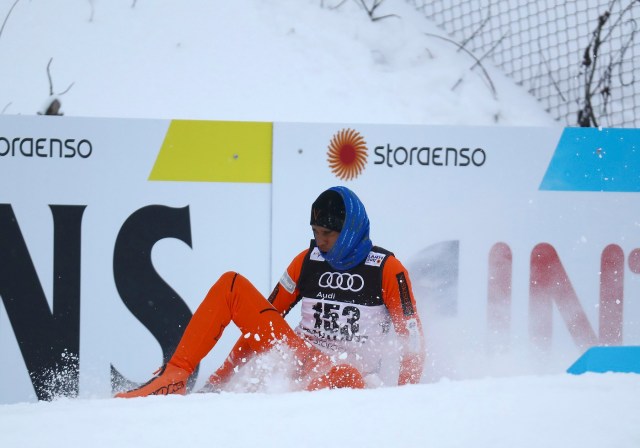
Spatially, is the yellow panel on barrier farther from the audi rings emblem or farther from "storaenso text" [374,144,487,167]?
the audi rings emblem

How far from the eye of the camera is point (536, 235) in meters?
3.95

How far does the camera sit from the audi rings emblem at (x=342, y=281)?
3.28 metres

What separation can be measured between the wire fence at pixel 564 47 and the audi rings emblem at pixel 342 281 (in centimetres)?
335

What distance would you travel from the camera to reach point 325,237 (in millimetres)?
3242

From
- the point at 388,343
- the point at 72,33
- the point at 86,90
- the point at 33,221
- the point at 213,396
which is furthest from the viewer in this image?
the point at 72,33

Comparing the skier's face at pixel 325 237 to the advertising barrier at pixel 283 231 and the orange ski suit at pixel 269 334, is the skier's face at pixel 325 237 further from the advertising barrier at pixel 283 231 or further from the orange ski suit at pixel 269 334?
the advertising barrier at pixel 283 231

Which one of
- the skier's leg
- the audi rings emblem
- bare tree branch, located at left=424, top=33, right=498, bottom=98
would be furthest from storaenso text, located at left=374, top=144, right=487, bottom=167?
bare tree branch, located at left=424, top=33, right=498, bottom=98

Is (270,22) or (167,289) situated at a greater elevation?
(270,22)

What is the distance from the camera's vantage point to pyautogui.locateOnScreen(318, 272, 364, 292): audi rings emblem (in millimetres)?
3275

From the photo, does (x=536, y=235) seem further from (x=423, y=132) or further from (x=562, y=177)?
(x=423, y=132)

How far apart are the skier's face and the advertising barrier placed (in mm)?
637

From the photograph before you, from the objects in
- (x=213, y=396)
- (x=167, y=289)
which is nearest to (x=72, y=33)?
(x=167, y=289)

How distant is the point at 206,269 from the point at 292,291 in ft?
2.25

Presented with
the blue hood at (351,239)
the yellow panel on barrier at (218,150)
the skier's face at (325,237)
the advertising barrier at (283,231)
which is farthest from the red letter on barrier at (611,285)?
the yellow panel on barrier at (218,150)
